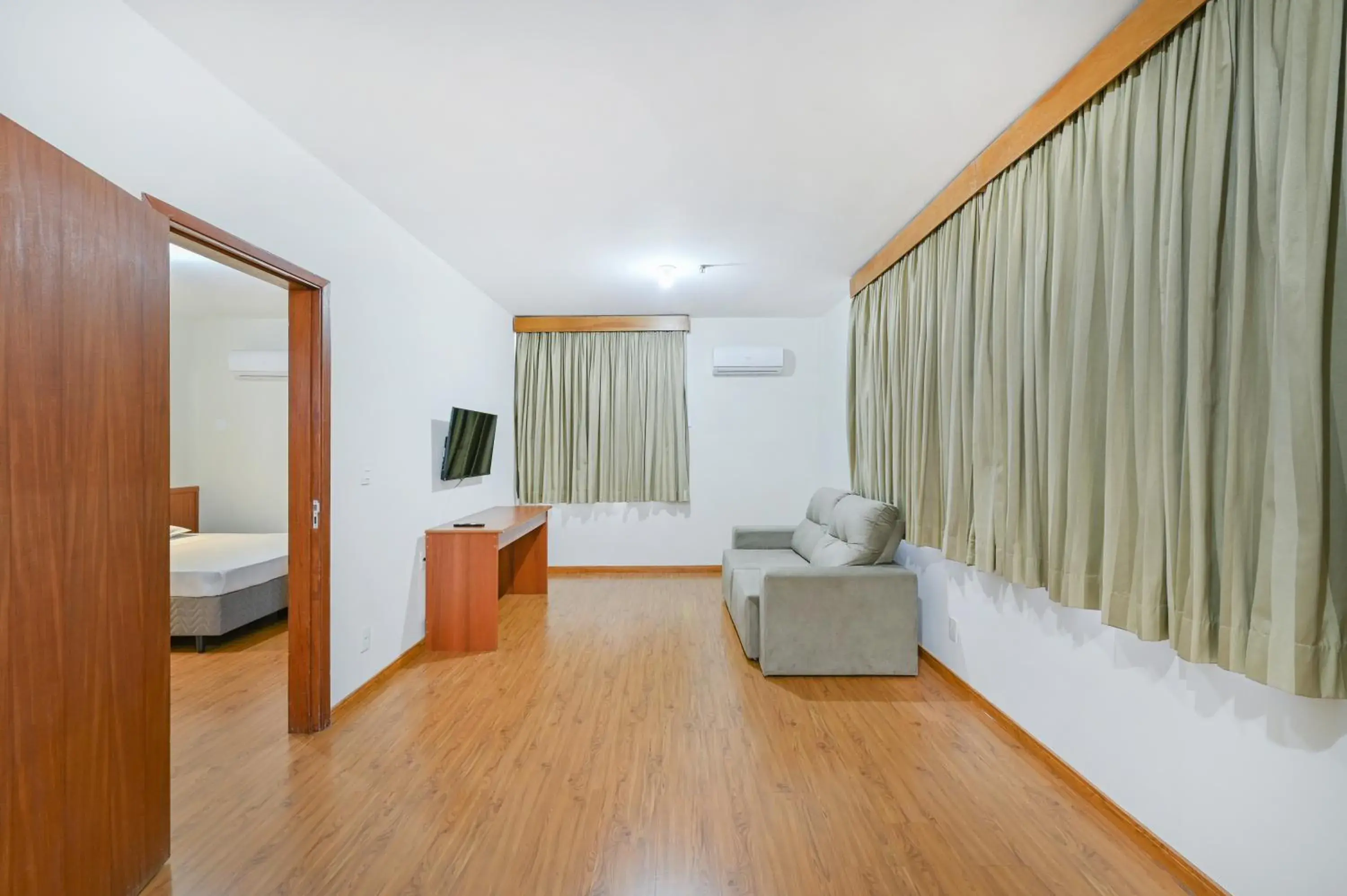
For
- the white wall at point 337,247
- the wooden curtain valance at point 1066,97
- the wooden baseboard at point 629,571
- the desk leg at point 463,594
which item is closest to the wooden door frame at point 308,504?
the white wall at point 337,247

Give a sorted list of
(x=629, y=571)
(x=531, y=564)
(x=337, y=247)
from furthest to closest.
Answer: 1. (x=629, y=571)
2. (x=531, y=564)
3. (x=337, y=247)

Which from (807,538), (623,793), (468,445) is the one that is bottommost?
(623,793)

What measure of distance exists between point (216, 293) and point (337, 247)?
3.01m

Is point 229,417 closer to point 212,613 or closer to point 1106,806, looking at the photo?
point 212,613

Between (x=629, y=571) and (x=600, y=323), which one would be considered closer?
(x=600, y=323)

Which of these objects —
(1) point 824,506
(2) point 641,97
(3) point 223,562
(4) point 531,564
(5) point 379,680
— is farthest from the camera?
(4) point 531,564

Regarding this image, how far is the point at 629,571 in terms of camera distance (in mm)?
6043

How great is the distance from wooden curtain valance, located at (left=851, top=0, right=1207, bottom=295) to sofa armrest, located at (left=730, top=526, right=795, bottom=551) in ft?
8.25

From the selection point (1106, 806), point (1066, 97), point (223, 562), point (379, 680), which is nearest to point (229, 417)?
point (223, 562)

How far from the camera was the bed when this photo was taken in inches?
148

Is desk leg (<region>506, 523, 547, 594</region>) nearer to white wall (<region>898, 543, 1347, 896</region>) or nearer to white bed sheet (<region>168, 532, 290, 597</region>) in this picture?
white bed sheet (<region>168, 532, 290, 597</region>)

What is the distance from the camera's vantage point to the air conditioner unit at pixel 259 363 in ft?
18.5

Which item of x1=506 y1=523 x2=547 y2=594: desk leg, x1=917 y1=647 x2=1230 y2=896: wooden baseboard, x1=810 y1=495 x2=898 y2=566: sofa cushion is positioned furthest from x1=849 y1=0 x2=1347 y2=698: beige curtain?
x1=506 y1=523 x2=547 y2=594: desk leg

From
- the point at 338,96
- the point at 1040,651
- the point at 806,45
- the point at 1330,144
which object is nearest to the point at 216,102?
the point at 338,96
